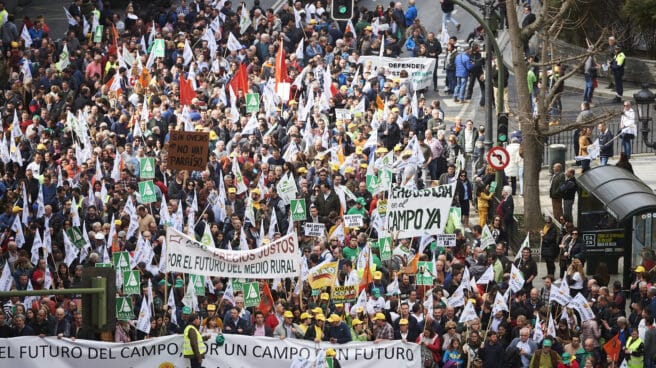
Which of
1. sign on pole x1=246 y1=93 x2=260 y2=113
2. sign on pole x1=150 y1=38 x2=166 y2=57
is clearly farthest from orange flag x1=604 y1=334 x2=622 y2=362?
sign on pole x1=150 y1=38 x2=166 y2=57

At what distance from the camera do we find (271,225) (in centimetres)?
2984

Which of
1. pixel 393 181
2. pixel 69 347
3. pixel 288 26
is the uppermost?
pixel 288 26

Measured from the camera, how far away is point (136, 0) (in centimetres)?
5503

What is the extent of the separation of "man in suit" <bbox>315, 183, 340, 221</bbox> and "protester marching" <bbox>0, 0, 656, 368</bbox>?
41 millimetres

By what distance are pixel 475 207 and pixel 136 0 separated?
22.4 meters

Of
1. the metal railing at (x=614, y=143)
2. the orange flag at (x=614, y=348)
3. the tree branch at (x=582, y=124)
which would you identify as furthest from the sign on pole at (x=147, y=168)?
the metal railing at (x=614, y=143)

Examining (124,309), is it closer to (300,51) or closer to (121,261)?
(121,261)

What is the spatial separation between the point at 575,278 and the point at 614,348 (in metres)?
2.60

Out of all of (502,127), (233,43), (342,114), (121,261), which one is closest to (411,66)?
(233,43)

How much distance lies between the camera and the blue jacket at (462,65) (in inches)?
1740

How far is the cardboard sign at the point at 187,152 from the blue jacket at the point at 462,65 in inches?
564

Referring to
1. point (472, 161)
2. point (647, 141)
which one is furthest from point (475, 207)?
point (647, 141)

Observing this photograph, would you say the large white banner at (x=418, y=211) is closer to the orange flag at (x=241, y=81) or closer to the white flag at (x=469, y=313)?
the white flag at (x=469, y=313)

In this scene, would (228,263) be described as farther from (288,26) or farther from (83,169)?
(288,26)
